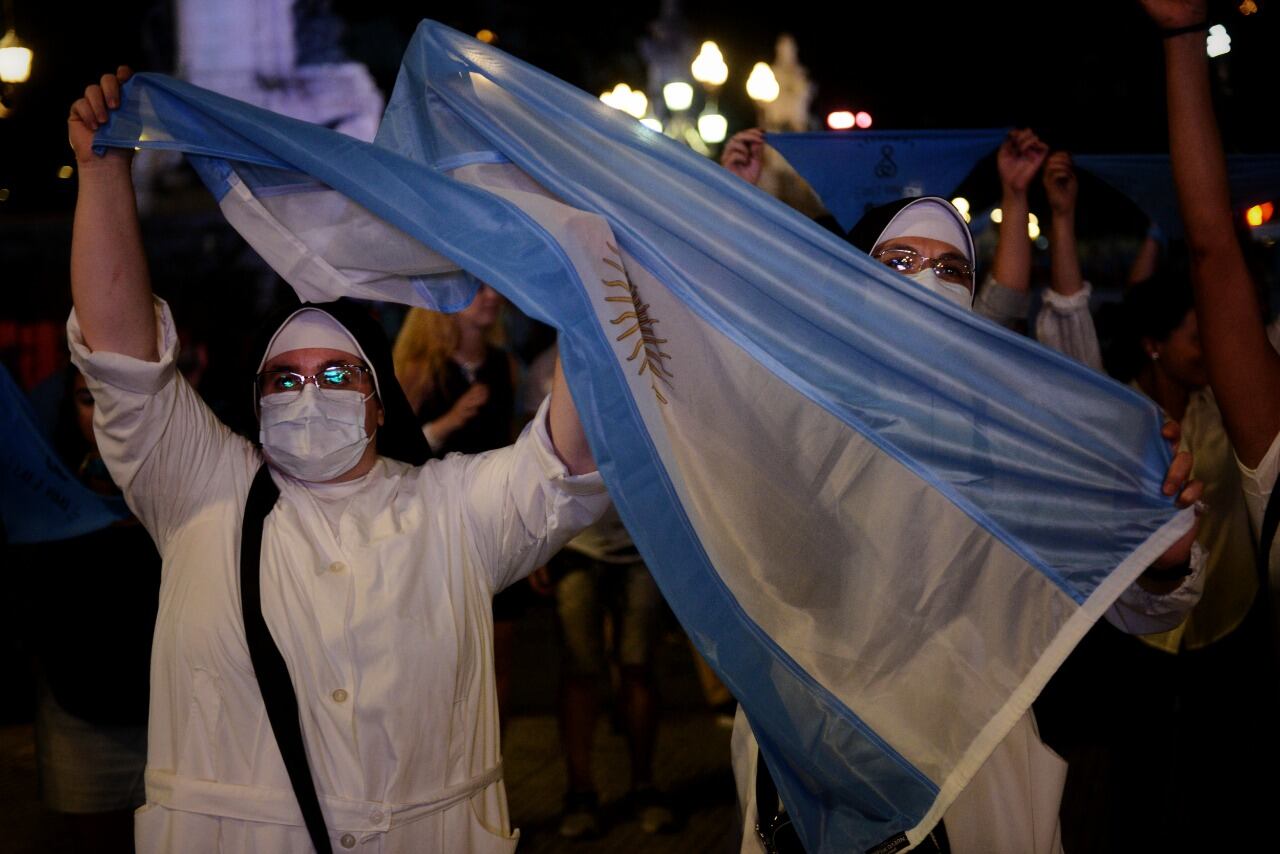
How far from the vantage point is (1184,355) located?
194 inches

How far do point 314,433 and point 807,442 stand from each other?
1.20 m

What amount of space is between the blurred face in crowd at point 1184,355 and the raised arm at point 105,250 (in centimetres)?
378

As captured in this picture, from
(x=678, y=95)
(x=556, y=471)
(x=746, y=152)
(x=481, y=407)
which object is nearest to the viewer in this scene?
(x=556, y=471)

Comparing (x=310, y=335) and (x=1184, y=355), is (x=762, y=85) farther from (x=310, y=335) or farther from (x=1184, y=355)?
(x=310, y=335)

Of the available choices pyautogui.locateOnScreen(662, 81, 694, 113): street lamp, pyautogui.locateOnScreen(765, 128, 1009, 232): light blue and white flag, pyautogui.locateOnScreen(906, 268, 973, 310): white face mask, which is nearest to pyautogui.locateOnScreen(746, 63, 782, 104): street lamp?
pyautogui.locateOnScreen(662, 81, 694, 113): street lamp

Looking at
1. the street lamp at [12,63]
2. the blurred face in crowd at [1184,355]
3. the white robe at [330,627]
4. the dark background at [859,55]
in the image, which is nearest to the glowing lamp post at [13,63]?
the street lamp at [12,63]

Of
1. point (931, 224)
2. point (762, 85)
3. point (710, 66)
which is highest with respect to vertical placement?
point (710, 66)

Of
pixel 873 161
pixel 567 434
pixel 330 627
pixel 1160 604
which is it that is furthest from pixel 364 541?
pixel 873 161

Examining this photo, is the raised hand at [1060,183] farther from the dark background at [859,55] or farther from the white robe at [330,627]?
the white robe at [330,627]

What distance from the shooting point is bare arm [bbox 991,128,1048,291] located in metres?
4.50

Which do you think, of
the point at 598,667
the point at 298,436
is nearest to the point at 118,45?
the point at 598,667

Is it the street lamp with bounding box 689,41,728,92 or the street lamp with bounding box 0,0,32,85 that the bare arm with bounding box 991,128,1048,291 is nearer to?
the street lamp with bounding box 0,0,32,85

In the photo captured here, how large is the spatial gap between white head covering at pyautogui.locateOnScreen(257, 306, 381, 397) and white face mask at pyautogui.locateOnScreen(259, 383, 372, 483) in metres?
0.13

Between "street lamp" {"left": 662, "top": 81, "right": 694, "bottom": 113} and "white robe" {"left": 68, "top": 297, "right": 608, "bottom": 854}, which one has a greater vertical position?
"street lamp" {"left": 662, "top": 81, "right": 694, "bottom": 113}
